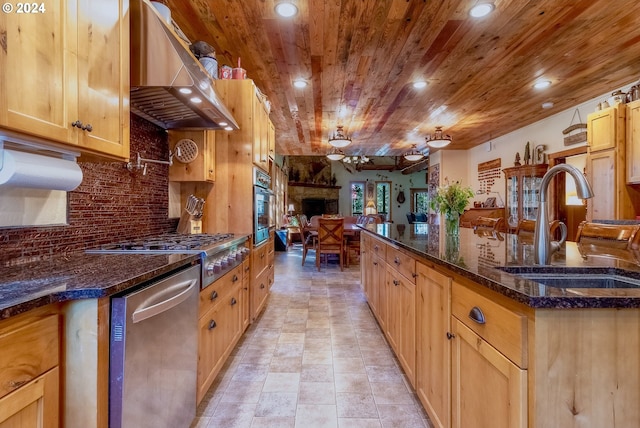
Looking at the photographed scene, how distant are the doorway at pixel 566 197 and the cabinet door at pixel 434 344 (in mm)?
4101

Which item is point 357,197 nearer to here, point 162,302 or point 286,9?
point 286,9

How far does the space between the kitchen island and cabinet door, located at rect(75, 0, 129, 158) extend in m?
1.51

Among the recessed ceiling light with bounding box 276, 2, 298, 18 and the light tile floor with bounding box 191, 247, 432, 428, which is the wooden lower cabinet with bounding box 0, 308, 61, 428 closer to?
the light tile floor with bounding box 191, 247, 432, 428

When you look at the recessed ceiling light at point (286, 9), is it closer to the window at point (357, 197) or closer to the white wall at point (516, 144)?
the white wall at point (516, 144)

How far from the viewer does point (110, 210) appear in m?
1.95

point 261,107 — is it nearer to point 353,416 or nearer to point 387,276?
point 387,276

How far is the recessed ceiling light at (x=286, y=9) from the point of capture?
2.13 meters

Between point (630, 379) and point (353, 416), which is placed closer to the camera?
point (630, 379)

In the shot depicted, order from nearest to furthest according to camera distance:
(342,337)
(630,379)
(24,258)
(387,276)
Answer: (630,379) < (24,258) < (387,276) < (342,337)

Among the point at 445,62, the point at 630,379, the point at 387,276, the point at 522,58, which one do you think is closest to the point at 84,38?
the point at 630,379

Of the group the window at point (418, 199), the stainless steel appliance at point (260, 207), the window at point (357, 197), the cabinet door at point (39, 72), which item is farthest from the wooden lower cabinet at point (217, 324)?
the window at point (418, 199)

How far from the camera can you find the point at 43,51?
1.05 meters

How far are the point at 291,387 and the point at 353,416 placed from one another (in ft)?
1.49

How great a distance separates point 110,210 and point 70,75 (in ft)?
3.28
